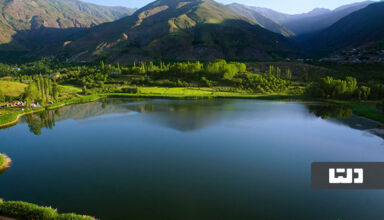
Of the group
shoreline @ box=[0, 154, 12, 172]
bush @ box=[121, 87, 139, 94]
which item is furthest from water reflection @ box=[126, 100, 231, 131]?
shoreline @ box=[0, 154, 12, 172]

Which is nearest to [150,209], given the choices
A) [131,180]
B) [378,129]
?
[131,180]

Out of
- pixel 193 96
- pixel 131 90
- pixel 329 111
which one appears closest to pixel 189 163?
pixel 329 111

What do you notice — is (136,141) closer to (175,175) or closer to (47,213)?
(175,175)

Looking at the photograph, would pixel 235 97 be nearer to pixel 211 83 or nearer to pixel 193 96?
pixel 193 96

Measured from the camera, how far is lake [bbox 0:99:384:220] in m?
24.4

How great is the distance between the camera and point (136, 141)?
1789 inches

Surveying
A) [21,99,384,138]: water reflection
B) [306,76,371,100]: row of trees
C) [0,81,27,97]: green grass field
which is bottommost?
[21,99,384,138]: water reflection

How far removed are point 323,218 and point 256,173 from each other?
32.6 feet

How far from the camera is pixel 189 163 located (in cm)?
3472

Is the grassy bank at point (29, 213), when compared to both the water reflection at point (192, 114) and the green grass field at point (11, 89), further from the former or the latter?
the green grass field at point (11, 89)

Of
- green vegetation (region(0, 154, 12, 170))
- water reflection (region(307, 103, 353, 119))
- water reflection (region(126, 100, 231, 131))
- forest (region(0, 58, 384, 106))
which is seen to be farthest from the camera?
forest (region(0, 58, 384, 106))

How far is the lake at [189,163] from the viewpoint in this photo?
24.4 meters

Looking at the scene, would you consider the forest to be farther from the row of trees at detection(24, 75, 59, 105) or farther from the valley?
the valley

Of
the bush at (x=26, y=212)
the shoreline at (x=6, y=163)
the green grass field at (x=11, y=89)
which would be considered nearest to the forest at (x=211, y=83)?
the green grass field at (x=11, y=89)
